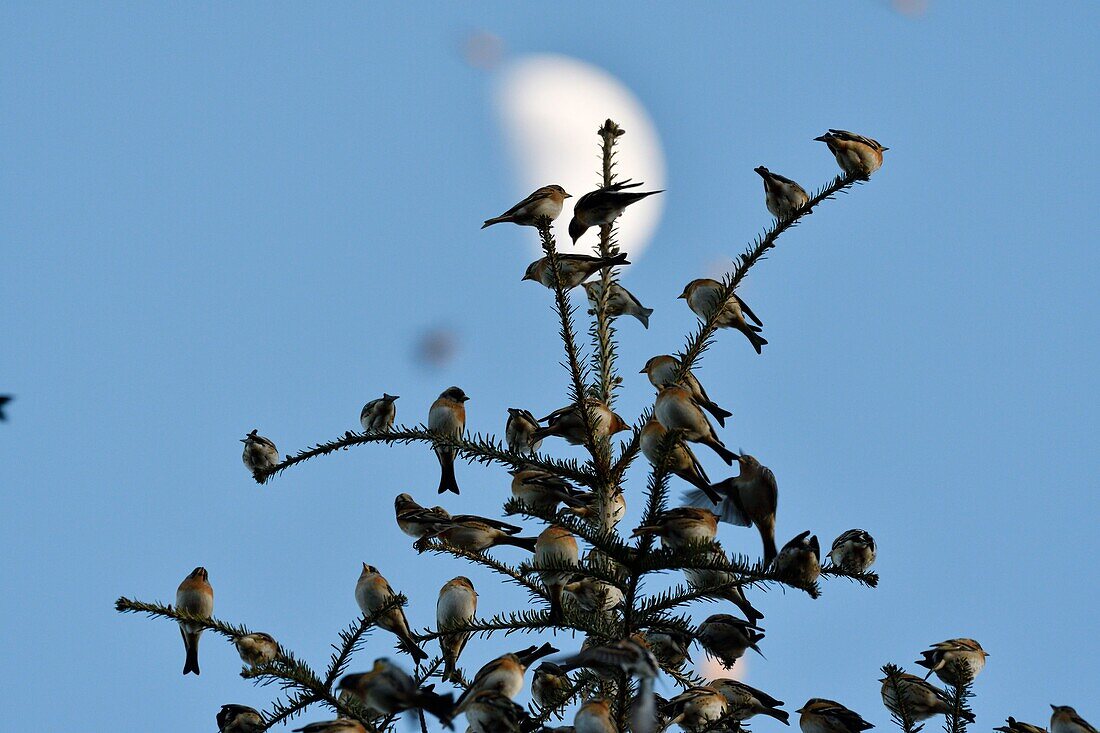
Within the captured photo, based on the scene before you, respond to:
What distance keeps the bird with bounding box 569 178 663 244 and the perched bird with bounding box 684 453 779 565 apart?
147cm

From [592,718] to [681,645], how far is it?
983 millimetres

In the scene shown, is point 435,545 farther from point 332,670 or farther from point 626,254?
point 626,254

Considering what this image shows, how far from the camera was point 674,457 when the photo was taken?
4207mm

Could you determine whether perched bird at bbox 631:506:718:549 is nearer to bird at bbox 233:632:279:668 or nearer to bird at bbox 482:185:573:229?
bird at bbox 233:632:279:668

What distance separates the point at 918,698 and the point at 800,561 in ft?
4.31

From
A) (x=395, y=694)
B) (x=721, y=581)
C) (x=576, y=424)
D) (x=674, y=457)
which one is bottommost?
(x=395, y=694)

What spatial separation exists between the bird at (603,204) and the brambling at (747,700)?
7.61 ft

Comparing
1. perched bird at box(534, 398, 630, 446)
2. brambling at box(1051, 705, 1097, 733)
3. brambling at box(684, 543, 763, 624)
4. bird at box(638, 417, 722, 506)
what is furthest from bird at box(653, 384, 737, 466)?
brambling at box(1051, 705, 1097, 733)

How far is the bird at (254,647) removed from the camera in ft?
15.0

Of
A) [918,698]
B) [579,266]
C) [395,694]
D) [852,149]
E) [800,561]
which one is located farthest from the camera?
[852,149]

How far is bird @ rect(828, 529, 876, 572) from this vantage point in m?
4.84

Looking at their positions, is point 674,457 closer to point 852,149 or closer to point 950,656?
point 950,656

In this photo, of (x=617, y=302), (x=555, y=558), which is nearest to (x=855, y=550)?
(x=555, y=558)

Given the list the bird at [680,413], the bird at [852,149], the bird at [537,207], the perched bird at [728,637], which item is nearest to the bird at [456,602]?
the perched bird at [728,637]
